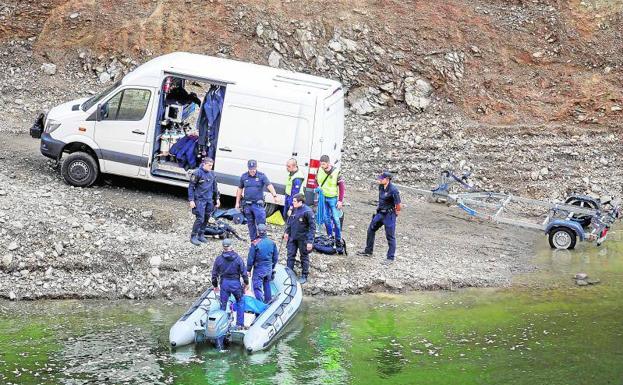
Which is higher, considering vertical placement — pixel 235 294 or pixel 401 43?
pixel 401 43

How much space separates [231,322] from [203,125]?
5150mm

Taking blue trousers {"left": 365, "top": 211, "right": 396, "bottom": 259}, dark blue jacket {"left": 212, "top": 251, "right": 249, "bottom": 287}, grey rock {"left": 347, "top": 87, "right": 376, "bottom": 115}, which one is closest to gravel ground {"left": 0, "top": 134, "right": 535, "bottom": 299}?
blue trousers {"left": 365, "top": 211, "right": 396, "bottom": 259}

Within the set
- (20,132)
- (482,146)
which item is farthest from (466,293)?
(20,132)

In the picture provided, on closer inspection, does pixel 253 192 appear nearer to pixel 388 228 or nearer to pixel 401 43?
pixel 388 228

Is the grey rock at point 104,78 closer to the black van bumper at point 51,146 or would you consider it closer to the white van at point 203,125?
the white van at point 203,125

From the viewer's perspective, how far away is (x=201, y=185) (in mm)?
16719

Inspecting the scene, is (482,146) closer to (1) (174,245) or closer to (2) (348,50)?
(2) (348,50)

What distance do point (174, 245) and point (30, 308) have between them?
108 inches

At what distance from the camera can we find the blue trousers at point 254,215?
667 inches

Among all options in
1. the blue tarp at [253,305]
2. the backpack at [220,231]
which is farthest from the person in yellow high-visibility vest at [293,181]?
the blue tarp at [253,305]

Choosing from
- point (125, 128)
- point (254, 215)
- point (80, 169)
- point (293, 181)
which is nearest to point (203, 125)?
point (125, 128)

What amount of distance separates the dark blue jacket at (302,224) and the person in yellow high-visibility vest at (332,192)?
52.4 inches

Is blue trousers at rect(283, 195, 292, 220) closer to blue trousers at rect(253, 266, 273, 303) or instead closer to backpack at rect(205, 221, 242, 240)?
backpack at rect(205, 221, 242, 240)

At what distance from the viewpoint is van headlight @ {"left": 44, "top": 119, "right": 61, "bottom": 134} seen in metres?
18.9
